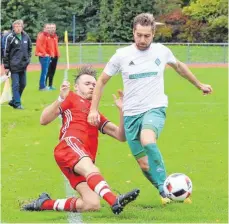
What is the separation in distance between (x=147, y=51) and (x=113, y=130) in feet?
3.13

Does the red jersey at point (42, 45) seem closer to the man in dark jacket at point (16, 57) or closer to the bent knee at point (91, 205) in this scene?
the man in dark jacket at point (16, 57)

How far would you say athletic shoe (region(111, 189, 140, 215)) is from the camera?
23.2ft

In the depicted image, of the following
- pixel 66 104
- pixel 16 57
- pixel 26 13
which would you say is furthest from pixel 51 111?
pixel 26 13

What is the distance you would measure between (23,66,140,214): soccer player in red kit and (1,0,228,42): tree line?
4474 centimetres

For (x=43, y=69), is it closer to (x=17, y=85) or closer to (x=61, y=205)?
(x=17, y=85)

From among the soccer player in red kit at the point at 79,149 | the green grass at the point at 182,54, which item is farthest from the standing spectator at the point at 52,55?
the green grass at the point at 182,54

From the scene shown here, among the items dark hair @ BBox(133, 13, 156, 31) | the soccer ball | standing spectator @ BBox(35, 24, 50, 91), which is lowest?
standing spectator @ BBox(35, 24, 50, 91)

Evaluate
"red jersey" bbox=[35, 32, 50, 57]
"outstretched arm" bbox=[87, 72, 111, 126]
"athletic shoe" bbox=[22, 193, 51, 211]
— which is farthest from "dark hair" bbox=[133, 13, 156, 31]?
"red jersey" bbox=[35, 32, 50, 57]

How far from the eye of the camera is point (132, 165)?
1073 cm

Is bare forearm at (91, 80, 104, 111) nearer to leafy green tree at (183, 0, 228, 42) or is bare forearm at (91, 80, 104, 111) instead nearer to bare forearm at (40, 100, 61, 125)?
bare forearm at (40, 100, 61, 125)

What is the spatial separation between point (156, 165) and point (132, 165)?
2802 millimetres

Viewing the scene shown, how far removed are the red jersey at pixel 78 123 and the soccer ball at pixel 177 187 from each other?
0.86 m

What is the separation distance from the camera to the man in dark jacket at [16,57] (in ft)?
59.5

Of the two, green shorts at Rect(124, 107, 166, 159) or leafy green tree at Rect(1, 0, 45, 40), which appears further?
leafy green tree at Rect(1, 0, 45, 40)
